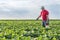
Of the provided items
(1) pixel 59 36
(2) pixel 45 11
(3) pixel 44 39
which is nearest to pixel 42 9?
(2) pixel 45 11

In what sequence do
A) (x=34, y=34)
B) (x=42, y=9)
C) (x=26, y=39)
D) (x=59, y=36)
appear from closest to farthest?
(x=26, y=39), (x=59, y=36), (x=34, y=34), (x=42, y=9)

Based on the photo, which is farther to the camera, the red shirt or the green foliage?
the red shirt

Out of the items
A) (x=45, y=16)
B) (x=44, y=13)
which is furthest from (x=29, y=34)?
(x=45, y=16)

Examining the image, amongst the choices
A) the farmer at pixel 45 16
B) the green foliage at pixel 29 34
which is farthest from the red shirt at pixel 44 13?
the green foliage at pixel 29 34

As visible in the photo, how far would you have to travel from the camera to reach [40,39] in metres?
9.20

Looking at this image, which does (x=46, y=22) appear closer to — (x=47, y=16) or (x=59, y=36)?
(x=47, y=16)

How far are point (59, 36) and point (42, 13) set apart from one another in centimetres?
767

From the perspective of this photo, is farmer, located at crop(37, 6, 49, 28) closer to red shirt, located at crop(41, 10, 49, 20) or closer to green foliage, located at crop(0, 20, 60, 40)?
red shirt, located at crop(41, 10, 49, 20)

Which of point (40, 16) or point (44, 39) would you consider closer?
point (44, 39)

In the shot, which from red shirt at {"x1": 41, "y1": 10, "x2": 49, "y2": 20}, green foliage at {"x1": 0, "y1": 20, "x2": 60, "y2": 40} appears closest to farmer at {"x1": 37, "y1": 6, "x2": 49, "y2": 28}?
red shirt at {"x1": 41, "y1": 10, "x2": 49, "y2": 20}

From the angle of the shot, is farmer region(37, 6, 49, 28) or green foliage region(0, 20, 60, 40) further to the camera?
A: farmer region(37, 6, 49, 28)

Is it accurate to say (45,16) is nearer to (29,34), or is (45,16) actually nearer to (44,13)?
(44,13)

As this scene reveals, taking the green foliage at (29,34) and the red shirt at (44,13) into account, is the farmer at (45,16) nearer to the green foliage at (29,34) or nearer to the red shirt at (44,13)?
the red shirt at (44,13)

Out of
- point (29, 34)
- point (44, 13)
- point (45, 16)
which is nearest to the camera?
→ point (29, 34)
